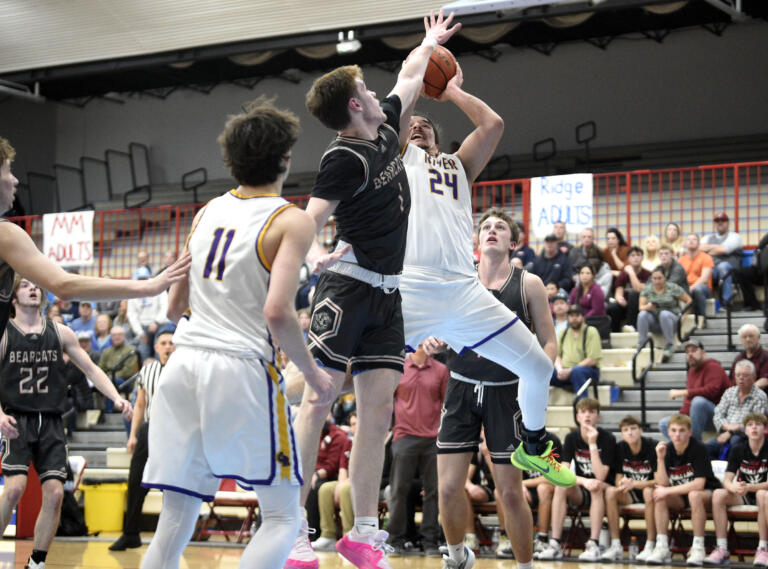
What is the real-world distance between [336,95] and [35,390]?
3.96 m

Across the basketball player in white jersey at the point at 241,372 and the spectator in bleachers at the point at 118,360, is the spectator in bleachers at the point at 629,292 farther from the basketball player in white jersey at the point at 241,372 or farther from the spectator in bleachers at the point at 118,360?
the basketball player in white jersey at the point at 241,372

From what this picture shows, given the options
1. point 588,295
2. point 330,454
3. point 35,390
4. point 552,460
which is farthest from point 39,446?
point 588,295

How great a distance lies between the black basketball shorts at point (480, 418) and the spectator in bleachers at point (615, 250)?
8193mm

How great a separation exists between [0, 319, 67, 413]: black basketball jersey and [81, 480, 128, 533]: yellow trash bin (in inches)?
187

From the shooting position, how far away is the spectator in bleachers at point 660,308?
12.5 metres

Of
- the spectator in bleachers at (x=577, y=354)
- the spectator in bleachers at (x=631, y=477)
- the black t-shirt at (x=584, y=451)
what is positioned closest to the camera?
the spectator in bleachers at (x=631, y=477)

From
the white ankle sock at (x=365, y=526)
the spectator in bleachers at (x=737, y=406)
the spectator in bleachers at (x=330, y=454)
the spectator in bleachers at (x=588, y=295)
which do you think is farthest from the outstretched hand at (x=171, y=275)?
the spectator in bleachers at (x=588, y=295)

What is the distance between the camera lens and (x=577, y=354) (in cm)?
1196

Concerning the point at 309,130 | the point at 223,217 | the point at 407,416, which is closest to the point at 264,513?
the point at 223,217

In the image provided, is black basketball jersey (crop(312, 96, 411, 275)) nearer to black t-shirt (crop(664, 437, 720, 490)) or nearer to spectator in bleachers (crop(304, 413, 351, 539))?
black t-shirt (crop(664, 437, 720, 490))

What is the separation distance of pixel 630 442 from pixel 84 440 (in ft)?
27.5

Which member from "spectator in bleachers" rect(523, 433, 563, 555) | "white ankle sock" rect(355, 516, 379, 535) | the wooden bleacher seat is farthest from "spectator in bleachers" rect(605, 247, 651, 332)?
"white ankle sock" rect(355, 516, 379, 535)

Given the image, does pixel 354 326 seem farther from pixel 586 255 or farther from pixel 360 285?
pixel 586 255

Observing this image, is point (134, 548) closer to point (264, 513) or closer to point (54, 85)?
point (264, 513)
